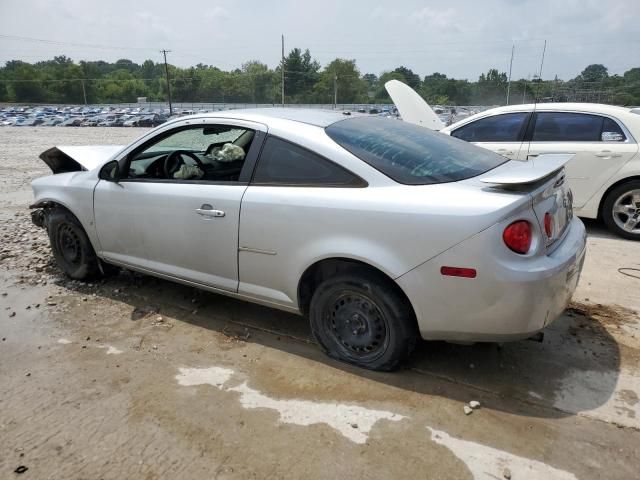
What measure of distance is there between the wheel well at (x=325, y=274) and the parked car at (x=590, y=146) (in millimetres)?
3762

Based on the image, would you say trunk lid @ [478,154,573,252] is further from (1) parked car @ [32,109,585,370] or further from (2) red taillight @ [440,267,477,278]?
(2) red taillight @ [440,267,477,278]

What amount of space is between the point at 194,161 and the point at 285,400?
230 centimetres

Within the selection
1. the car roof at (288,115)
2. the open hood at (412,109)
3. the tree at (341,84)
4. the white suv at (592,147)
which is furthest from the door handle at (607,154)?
the tree at (341,84)

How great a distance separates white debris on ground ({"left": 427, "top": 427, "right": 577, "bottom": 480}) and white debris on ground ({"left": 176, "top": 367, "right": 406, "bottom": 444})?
0.36m

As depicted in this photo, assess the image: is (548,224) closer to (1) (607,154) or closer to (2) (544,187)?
(2) (544,187)

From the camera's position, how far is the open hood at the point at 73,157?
15.3 feet

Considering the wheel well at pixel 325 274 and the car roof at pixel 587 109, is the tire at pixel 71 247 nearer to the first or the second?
the wheel well at pixel 325 274

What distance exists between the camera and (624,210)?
19.5ft

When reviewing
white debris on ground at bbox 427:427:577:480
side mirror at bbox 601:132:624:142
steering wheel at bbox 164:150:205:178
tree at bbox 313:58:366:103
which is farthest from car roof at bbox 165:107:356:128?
tree at bbox 313:58:366:103

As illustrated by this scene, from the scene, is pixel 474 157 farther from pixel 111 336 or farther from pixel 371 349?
pixel 111 336

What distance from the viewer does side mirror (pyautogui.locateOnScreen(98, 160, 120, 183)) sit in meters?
3.98

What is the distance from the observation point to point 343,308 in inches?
121

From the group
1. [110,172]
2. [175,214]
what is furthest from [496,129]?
[110,172]

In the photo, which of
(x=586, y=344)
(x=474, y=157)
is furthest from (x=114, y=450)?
Result: (x=586, y=344)
